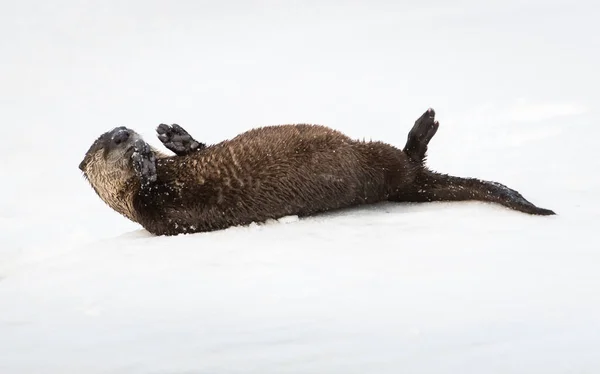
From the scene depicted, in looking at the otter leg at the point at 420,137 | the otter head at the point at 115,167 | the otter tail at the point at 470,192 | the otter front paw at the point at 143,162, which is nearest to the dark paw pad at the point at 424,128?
the otter leg at the point at 420,137

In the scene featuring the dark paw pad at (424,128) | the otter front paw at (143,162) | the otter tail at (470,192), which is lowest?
the otter tail at (470,192)

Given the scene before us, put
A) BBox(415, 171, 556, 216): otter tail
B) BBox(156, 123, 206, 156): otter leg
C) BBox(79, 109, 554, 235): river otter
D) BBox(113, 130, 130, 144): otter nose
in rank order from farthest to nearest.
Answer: BBox(156, 123, 206, 156): otter leg → BBox(113, 130, 130, 144): otter nose → BBox(79, 109, 554, 235): river otter → BBox(415, 171, 556, 216): otter tail

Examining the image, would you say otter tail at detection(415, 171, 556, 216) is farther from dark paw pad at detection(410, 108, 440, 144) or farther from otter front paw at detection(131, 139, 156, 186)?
otter front paw at detection(131, 139, 156, 186)

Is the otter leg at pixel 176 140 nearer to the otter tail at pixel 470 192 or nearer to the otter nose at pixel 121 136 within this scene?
the otter nose at pixel 121 136

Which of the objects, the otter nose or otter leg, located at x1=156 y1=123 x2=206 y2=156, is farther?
otter leg, located at x1=156 y1=123 x2=206 y2=156

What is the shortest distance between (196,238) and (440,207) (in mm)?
1421

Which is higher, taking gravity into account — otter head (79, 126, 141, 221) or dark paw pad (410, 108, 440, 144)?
dark paw pad (410, 108, 440, 144)

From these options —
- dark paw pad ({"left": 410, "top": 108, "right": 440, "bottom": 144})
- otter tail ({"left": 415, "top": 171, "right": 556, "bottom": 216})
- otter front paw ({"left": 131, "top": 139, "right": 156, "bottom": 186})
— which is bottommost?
otter tail ({"left": 415, "top": 171, "right": 556, "bottom": 216})

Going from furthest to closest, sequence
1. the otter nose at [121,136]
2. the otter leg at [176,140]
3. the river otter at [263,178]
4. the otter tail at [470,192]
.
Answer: the otter leg at [176,140] → the otter nose at [121,136] → the river otter at [263,178] → the otter tail at [470,192]

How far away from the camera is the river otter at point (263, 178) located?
470cm

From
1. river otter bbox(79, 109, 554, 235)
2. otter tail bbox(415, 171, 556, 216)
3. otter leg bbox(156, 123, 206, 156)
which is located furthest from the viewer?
otter leg bbox(156, 123, 206, 156)

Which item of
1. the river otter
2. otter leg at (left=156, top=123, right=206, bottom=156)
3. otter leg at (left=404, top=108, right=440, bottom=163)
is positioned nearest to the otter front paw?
the river otter

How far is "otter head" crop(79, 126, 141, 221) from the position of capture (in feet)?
16.3

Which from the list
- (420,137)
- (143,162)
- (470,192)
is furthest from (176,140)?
(470,192)
